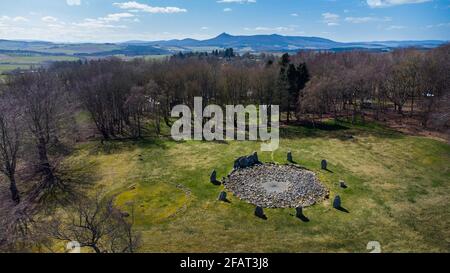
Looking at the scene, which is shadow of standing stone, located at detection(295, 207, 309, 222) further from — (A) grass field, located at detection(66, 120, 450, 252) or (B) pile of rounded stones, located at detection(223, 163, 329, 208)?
(B) pile of rounded stones, located at detection(223, 163, 329, 208)

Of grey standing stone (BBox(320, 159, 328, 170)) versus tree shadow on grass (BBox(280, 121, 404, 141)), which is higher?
tree shadow on grass (BBox(280, 121, 404, 141))

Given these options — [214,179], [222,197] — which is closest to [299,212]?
[222,197]

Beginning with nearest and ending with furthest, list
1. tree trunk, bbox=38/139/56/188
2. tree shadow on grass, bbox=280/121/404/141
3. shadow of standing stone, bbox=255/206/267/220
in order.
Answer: shadow of standing stone, bbox=255/206/267/220 < tree trunk, bbox=38/139/56/188 < tree shadow on grass, bbox=280/121/404/141

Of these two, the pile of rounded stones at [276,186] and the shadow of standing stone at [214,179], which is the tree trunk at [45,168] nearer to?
the shadow of standing stone at [214,179]

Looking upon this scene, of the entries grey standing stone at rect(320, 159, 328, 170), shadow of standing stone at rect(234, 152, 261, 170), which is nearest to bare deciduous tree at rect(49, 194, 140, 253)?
shadow of standing stone at rect(234, 152, 261, 170)

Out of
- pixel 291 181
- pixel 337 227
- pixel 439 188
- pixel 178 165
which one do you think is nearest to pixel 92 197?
pixel 178 165

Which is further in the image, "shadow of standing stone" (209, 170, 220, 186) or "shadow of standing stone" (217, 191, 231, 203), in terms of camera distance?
"shadow of standing stone" (209, 170, 220, 186)

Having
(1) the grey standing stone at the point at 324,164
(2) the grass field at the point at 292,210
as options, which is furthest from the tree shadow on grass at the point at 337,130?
(1) the grey standing stone at the point at 324,164
